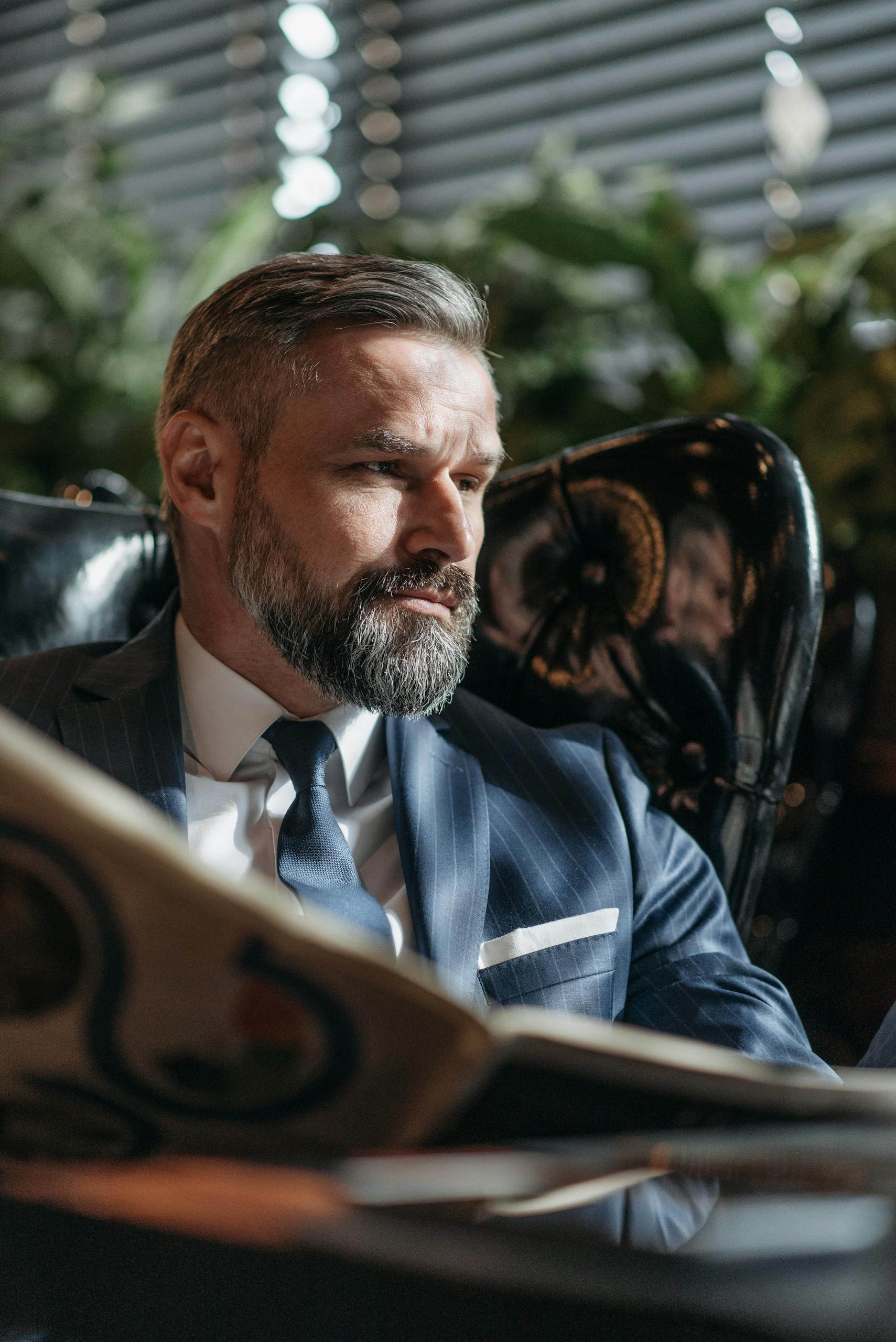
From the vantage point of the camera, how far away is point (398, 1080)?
0.30 m

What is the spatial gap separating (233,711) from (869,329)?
5.08 feet

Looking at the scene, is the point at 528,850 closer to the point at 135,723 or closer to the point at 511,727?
the point at 511,727

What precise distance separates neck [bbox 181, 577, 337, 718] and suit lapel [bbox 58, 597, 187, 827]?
64 millimetres

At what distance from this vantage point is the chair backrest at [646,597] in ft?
3.53

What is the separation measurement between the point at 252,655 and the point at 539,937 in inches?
14.5

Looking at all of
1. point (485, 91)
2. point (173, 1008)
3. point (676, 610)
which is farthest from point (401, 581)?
point (485, 91)

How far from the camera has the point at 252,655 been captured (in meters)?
1.09

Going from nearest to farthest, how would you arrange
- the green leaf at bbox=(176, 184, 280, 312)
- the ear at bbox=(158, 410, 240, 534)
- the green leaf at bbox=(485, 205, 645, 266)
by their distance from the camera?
1. the ear at bbox=(158, 410, 240, 534)
2. the green leaf at bbox=(485, 205, 645, 266)
3. the green leaf at bbox=(176, 184, 280, 312)

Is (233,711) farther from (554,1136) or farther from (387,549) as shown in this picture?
(554,1136)

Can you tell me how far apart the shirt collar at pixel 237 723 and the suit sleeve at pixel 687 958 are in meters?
0.22

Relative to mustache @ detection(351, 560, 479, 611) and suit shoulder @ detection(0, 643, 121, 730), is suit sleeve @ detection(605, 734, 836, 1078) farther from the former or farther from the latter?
suit shoulder @ detection(0, 643, 121, 730)

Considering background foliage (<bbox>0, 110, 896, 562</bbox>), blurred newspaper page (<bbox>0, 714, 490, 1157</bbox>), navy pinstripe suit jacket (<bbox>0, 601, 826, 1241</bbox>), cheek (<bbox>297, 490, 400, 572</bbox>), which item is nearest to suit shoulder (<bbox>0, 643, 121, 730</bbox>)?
navy pinstripe suit jacket (<bbox>0, 601, 826, 1241</bbox>)

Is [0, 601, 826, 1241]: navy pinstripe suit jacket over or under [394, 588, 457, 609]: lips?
under

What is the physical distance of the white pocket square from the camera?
93 cm
